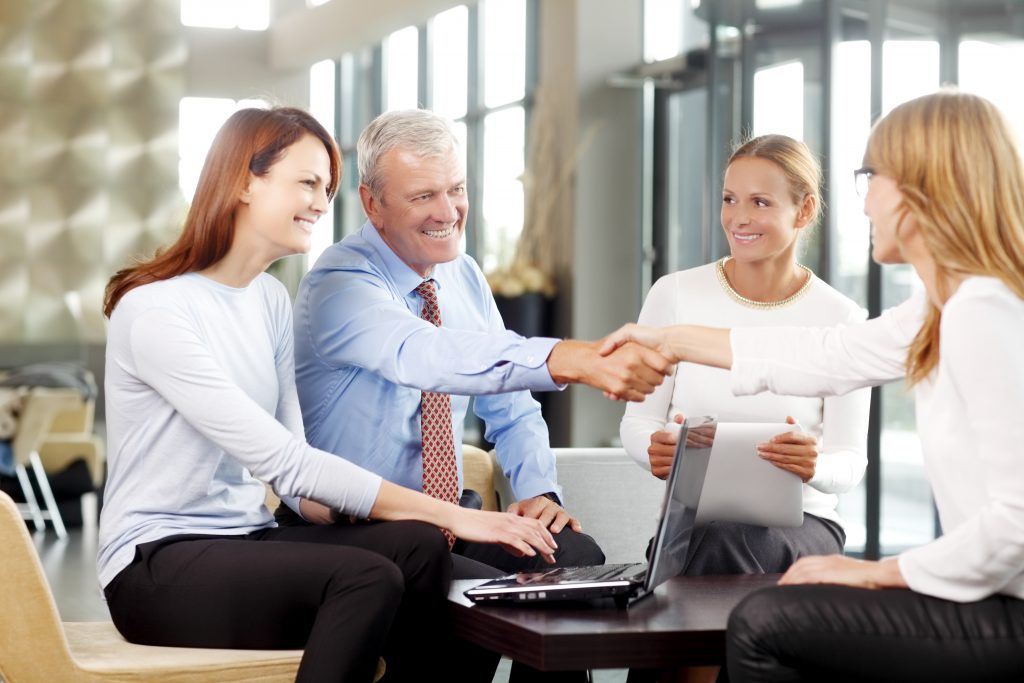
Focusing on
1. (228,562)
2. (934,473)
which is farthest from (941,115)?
(228,562)

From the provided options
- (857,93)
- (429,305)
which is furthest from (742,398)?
(857,93)

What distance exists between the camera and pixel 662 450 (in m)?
2.53

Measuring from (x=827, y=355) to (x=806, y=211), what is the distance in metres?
0.95

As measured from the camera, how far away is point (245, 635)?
204 centimetres

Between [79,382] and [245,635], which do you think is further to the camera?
[79,382]

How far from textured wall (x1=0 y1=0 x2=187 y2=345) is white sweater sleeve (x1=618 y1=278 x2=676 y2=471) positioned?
6980 mm

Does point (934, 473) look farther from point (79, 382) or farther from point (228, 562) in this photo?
point (79, 382)

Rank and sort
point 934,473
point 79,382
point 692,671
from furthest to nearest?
1. point 79,382
2. point 692,671
3. point 934,473

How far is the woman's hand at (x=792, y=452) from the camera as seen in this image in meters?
2.38

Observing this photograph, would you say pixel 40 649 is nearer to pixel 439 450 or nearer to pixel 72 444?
pixel 439 450

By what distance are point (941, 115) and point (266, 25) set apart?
11791 millimetres

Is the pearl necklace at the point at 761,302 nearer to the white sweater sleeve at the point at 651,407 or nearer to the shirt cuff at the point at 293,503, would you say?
the white sweater sleeve at the point at 651,407

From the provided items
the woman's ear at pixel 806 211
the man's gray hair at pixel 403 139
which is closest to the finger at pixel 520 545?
the man's gray hair at pixel 403 139

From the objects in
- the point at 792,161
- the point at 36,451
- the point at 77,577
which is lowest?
the point at 77,577
